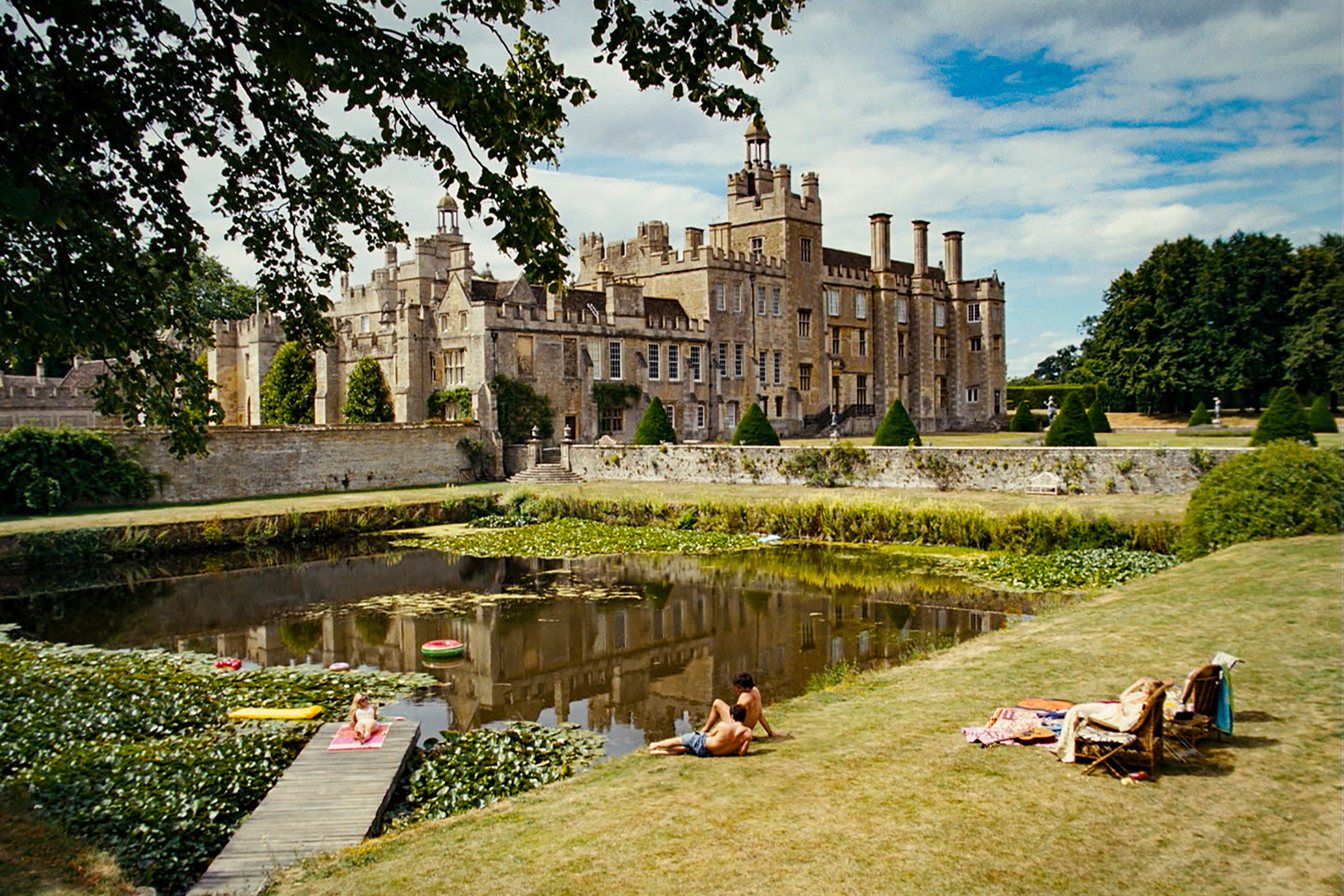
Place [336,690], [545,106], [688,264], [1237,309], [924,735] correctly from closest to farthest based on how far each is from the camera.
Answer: [545,106], [924,735], [336,690], [688,264], [1237,309]

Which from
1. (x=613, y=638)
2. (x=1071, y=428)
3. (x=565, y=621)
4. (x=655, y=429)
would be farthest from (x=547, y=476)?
(x=613, y=638)

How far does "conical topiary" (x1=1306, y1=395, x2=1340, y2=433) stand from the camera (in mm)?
35562

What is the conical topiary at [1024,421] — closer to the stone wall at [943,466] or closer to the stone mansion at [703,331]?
the stone mansion at [703,331]

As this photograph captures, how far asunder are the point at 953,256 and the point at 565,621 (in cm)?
4732

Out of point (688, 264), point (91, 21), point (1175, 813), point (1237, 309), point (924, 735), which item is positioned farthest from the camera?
point (1237, 309)

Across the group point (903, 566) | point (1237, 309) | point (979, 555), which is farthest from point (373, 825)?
point (1237, 309)

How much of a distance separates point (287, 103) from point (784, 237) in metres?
39.2

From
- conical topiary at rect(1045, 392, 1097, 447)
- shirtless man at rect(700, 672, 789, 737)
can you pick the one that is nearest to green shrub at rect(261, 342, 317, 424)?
conical topiary at rect(1045, 392, 1097, 447)

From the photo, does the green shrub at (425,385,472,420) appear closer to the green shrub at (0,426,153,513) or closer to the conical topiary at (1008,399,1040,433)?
the green shrub at (0,426,153,513)

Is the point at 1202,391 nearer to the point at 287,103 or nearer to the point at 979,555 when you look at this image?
the point at 979,555

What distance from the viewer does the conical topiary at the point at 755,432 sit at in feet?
108

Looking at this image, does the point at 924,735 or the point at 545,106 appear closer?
the point at 545,106

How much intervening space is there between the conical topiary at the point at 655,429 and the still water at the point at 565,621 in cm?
1265

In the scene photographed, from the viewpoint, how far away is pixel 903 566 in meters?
19.3
